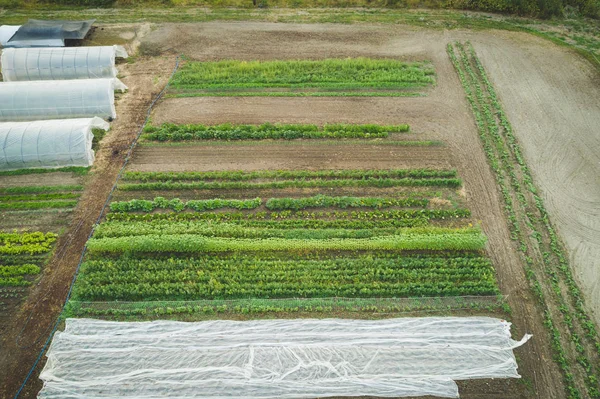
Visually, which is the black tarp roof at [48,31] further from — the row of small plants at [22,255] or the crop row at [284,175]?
the row of small plants at [22,255]

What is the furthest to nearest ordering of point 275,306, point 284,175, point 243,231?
point 284,175, point 243,231, point 275,306

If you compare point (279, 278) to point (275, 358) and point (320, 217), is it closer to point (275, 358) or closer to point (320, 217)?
point (275, 358)

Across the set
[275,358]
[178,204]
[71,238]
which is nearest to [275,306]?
[275,358]

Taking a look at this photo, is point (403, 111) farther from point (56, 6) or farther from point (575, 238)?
point (56, 6)

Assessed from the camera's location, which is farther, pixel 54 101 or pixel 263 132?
pixel 54 101

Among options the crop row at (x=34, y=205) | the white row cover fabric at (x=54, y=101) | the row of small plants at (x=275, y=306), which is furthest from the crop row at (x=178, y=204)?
the white row cover fabric at (x=54, y=101)

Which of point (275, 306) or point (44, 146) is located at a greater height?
point (44, 146)
